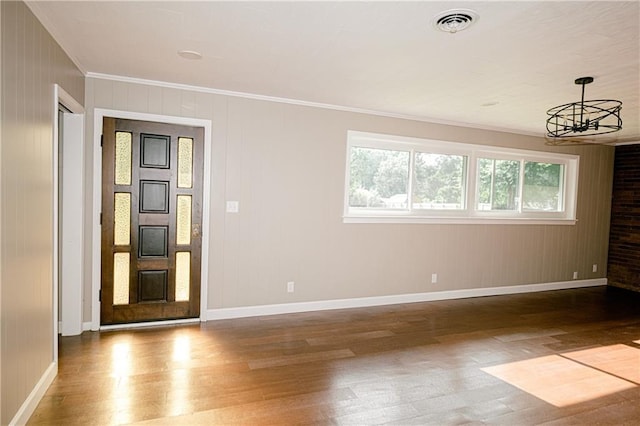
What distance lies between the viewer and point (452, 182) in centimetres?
552

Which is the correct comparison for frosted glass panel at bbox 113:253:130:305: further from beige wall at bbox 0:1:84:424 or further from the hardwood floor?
beige wall at bbox 0:1:84:424

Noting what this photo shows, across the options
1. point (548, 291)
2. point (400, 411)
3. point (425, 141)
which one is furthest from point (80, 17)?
point (548, 291)

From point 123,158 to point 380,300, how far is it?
11.3 ft

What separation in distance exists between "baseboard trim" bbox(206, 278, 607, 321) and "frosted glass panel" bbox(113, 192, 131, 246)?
116 centimetres

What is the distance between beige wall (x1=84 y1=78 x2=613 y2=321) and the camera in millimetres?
4164

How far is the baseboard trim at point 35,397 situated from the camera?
2.20 m

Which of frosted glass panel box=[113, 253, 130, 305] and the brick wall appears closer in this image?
frosted glass panel box=[113, 253, 130, 305]

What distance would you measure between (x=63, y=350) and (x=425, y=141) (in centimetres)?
461

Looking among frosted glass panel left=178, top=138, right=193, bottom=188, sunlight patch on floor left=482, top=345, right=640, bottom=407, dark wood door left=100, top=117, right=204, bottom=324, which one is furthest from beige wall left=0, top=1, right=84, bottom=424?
sunlight patch on floor left=482, top=345, right=640, bottom=407

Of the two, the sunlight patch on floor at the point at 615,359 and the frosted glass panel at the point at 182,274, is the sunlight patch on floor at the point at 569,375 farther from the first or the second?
the frosted glass panel at the point at 182,274

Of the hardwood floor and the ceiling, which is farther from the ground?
the ceiling

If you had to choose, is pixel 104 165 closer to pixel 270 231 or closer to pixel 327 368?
pixel 270 231

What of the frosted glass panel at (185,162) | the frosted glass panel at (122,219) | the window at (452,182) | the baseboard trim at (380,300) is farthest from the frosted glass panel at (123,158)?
the window at (452,182)

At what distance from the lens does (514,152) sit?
5875 mm
